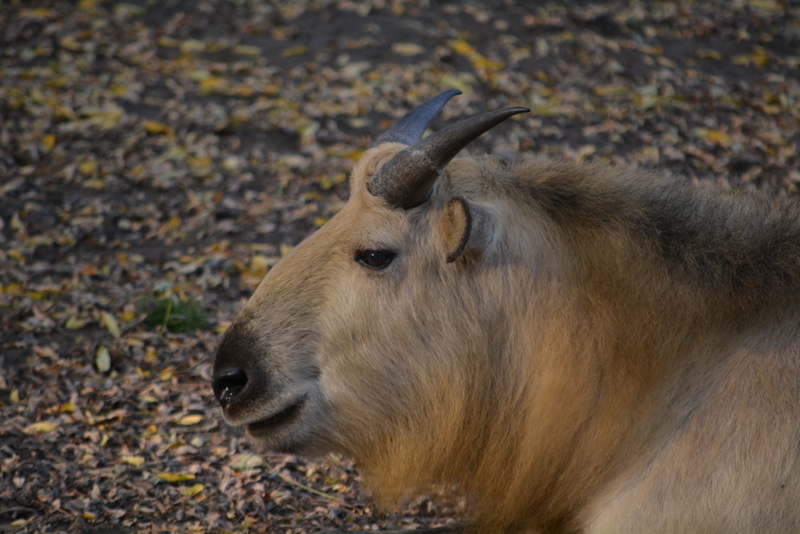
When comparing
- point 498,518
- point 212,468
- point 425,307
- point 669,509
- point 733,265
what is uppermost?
point 733,265

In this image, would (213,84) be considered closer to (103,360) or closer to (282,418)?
(103,360)

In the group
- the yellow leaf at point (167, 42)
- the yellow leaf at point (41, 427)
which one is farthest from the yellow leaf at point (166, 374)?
the yellow leaf at point (167, 42)

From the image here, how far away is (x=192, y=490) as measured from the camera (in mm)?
4207

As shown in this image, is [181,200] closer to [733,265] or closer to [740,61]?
[733,265]

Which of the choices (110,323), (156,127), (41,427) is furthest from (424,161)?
(156,127)

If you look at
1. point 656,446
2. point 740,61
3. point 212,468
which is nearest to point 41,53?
point 212,468

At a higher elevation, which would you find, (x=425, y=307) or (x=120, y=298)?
(x=425, y=307)

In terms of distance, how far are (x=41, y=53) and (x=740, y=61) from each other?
7536 mm

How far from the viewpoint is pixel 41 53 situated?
865 cm

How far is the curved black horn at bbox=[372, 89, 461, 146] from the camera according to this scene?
12.1 feet

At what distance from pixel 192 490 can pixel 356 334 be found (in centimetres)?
168

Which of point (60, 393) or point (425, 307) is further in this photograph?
point (60, 393)

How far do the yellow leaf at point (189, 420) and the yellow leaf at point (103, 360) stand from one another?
2.33 ft

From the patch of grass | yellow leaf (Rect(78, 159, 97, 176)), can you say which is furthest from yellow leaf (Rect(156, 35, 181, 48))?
the patch of grass
